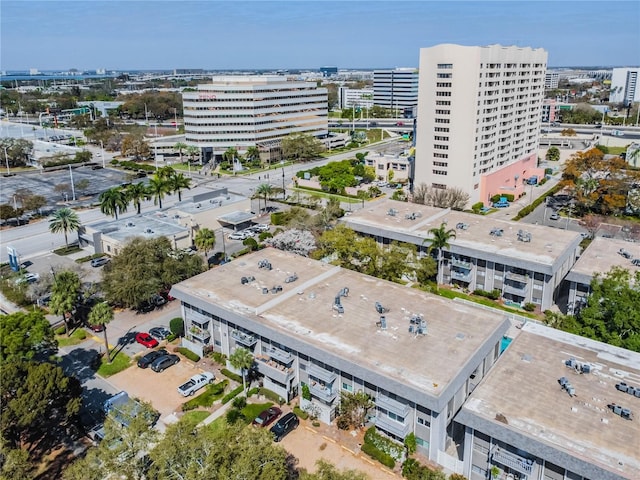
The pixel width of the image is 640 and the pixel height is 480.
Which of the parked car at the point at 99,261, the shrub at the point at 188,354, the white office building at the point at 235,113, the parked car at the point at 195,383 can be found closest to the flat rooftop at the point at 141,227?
the parked car at the point at 99,261

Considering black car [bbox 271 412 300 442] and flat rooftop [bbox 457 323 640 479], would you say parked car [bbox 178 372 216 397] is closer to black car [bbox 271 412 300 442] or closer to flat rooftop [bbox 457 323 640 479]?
black car [bbox 271 412 300 442]

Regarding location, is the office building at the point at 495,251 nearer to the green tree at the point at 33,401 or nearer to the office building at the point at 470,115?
the office building at the point at 470,115

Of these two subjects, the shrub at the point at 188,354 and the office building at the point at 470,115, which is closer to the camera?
the shrub at the point at 188,354

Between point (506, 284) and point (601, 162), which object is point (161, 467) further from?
point (601, 162)

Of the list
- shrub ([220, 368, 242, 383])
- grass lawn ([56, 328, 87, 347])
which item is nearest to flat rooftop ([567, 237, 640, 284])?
shrub ([220, 368, 242, 383])

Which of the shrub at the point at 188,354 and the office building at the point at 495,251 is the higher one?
the office building at the point at 495,251

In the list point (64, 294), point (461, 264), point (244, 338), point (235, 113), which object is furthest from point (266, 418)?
point (235, 113)

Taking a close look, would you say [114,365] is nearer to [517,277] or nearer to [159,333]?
[159,333]

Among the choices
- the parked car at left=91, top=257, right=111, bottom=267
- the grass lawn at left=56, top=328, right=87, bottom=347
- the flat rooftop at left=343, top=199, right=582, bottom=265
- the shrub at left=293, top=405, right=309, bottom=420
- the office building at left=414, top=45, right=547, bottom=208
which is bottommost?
the shrub at left=293, top=405, right=309, bottom=420
